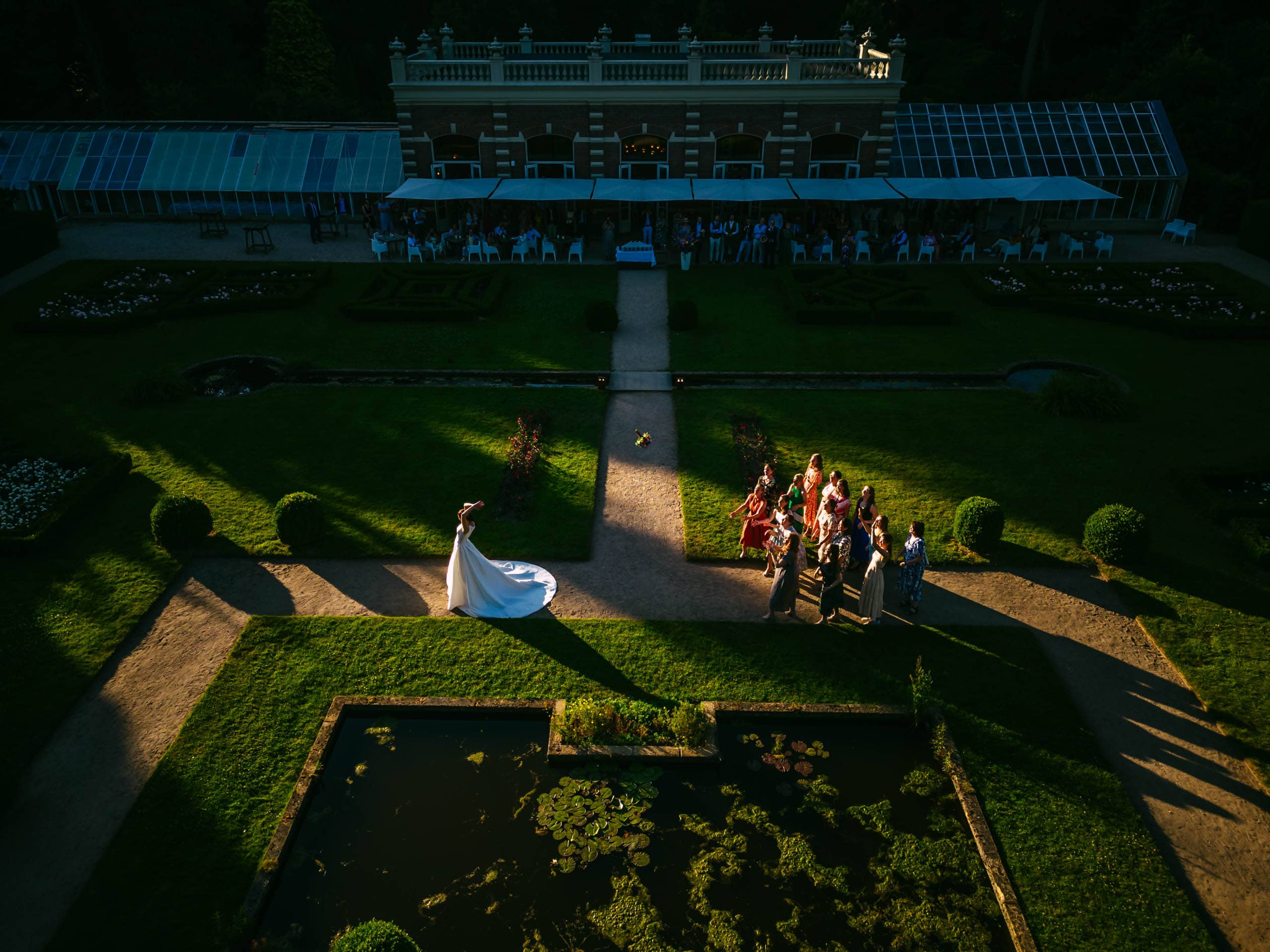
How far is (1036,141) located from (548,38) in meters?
31.6

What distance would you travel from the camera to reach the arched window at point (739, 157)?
34.6 metres

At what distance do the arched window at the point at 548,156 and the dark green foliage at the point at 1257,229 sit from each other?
26.2 meters

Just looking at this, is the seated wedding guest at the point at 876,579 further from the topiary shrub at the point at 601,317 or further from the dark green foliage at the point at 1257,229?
the dark green foliage at the point at 1257,229

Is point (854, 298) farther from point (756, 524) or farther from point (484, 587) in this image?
point (484, 587)

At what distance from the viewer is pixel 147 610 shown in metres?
14.6

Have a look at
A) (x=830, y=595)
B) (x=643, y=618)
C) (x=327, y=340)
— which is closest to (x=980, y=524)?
(x=830, y=595)

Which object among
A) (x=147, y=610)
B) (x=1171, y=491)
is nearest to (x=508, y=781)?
(x=147, y=610)

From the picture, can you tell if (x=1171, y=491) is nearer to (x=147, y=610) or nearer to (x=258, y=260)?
(x=147, y=610)

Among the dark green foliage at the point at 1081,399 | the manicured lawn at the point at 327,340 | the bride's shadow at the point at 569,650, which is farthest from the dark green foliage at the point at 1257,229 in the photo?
the bride's shadow at the point at 569,650

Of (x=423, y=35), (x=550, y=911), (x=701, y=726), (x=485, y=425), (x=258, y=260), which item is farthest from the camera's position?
(x=423, y=35)

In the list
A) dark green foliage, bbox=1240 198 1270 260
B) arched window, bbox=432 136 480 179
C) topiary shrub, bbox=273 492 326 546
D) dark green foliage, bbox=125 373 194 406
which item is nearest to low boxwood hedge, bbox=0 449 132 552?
dark green foliage, bbox=125 373 194 406

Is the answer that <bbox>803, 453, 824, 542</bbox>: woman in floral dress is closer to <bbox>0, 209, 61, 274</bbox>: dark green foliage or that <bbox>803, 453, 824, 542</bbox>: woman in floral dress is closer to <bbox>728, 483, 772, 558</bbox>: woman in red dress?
<bbox>728, 483, 772, 558</bbox>: woman in red dress

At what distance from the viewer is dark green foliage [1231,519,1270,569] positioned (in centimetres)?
1553

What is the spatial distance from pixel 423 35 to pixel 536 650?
2979 centimetres
